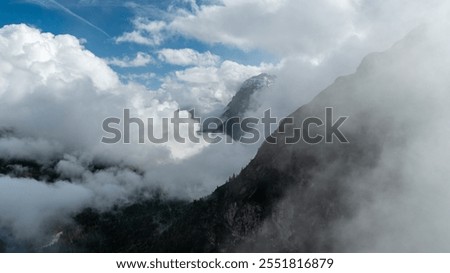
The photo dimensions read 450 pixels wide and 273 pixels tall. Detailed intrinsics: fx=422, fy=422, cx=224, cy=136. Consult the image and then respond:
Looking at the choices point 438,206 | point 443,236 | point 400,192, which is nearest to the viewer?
point 443,236

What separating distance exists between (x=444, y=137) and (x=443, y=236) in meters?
57.7

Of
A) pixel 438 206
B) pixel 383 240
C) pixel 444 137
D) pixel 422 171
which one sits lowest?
pixel 383 240

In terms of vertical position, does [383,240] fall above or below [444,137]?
below

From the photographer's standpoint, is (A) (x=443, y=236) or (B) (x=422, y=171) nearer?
(A) (x=443, y=236)
